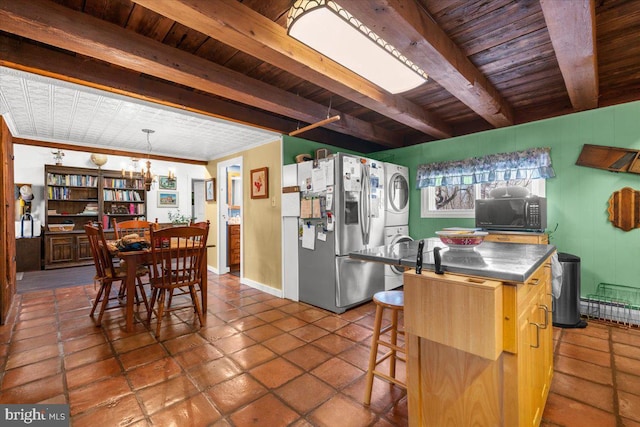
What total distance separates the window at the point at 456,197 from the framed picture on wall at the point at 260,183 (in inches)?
91.2

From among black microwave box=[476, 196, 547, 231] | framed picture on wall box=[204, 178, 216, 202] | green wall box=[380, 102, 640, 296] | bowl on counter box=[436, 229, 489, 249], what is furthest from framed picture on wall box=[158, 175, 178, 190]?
green wall box=[380, 102, 640, 296]

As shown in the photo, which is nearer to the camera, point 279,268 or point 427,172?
point 279,268

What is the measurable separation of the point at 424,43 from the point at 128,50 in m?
1.92

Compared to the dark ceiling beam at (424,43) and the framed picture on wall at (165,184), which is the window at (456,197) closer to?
the dark ceiling beam at (424,43)

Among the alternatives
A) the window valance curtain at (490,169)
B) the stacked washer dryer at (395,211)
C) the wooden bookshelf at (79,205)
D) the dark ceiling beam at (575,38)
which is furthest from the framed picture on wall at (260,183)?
the dark ceiling beam at (575,38)

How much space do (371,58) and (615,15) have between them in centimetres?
159

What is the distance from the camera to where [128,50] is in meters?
1.88

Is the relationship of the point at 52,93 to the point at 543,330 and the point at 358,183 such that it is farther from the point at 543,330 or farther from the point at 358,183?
the point at 543,330

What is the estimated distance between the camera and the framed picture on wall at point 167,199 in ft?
22.3

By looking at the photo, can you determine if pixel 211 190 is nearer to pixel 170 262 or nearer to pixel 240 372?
pixel 170 262

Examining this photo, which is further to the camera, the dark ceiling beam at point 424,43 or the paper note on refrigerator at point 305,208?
the paper note on refrigerator at point 305,208

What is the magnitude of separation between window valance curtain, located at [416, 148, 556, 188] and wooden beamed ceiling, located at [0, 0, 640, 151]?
20.7 inches

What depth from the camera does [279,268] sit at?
388cm

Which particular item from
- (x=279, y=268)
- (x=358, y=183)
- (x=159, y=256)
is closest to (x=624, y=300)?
(x=358, y=183)
